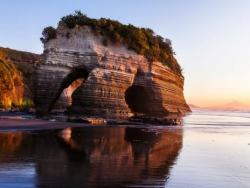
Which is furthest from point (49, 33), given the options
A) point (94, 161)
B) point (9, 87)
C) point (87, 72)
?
point (94, 161)

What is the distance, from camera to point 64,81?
1811 inches

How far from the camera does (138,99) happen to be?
55094 millimetres

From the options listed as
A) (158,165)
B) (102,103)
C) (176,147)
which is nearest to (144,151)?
(176,147)

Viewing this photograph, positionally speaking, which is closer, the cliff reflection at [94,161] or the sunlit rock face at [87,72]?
the cliff reflection at [94,161]

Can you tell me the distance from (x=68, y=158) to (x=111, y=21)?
37.2 meters

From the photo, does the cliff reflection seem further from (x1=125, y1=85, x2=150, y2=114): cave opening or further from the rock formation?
(x1=125, y1=85, x2=150, y2=114): cave opening

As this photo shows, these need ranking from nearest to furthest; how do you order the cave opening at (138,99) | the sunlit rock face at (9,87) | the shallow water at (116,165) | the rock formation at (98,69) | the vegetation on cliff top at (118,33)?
the shallow water at (116,165) < the rock formation at (98,69) < the vegetation on cliff top at (118,33) < the cave opening at (138,99) < the sunlit rock face at (9,87)

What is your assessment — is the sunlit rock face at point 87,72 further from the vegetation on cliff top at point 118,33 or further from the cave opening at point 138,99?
the cave opening at point 138,99

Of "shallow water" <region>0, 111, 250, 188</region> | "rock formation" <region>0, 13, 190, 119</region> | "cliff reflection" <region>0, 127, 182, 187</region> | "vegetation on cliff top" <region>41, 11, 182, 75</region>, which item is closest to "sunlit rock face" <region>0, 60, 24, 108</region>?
"rock formation" <region>0, 13, 190, 119</region>

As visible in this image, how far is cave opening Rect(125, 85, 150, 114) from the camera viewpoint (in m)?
53.7

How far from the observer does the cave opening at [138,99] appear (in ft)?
176

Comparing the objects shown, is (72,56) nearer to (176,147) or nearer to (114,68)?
(114,68)

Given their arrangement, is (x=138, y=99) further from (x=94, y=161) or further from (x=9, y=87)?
(x=94, y=161)

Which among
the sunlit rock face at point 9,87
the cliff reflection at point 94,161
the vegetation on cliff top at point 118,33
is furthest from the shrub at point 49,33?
the cliff reflection at point 94,161
